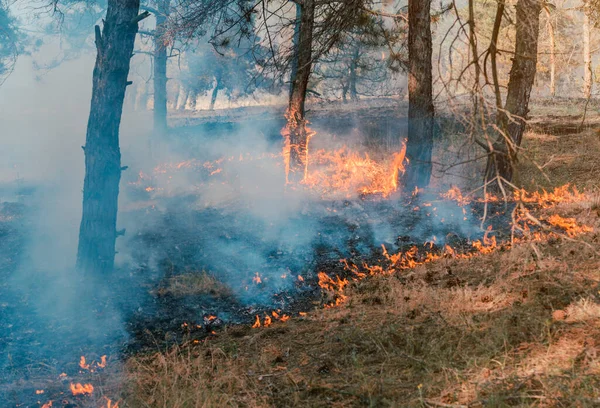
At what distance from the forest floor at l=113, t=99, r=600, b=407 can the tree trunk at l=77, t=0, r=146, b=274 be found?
2840 mm

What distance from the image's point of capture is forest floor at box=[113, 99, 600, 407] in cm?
364

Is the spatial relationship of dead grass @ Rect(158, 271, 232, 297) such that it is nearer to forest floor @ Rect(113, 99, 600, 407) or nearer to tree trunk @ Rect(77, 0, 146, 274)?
tree trunk @ Rect(77, 0, 146, 274)

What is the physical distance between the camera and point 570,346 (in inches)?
157

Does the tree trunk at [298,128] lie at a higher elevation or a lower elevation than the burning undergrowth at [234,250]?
higher

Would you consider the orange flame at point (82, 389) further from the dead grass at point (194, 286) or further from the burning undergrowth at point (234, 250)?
the dead grass at point (194, 286)

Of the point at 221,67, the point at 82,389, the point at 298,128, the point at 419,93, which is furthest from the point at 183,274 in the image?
the point at 221,67

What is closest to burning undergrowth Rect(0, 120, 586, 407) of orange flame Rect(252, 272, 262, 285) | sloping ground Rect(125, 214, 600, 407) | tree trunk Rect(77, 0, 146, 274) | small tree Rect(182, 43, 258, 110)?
orange flame Rect(252, 272, 262, 285)

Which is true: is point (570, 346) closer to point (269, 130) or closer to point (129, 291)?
point (129, 291)

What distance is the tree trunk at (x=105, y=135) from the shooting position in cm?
812

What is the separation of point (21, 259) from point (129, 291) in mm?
2766

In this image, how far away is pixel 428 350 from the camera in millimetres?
4469

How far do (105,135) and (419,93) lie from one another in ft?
21.5

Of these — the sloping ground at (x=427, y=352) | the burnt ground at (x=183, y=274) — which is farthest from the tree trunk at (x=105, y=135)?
the sloping ground at (x=427, y=352)

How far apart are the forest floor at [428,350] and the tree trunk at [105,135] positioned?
2.84 meters
